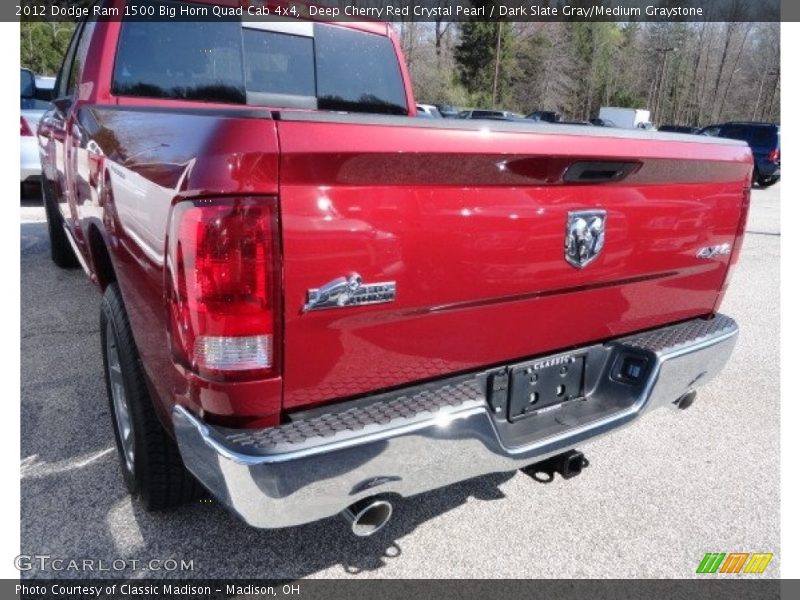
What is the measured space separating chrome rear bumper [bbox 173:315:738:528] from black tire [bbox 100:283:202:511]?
478 mm

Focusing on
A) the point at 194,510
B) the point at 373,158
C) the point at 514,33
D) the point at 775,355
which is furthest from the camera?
the point at 514,33

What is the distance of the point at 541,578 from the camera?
2.17 metres

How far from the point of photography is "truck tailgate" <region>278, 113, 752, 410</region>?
5.00 feet

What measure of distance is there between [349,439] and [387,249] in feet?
1.74

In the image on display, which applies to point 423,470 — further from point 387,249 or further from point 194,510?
point 194,510

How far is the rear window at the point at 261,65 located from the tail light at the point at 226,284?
191cm

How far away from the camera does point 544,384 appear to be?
2139 millimetres

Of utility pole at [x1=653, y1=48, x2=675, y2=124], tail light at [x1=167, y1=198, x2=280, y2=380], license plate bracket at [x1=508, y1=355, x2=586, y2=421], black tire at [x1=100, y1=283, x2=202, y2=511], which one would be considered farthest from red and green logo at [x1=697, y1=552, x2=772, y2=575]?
utility pole at [x1=653, y1=48, x2=675, y2=124]

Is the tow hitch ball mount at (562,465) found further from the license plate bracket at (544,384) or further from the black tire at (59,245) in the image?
the black tire at (59,245)

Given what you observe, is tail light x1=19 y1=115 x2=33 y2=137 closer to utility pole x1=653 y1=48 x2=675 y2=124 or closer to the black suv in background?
the black suv in background

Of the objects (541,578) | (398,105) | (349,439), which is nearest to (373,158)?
(349,439)
